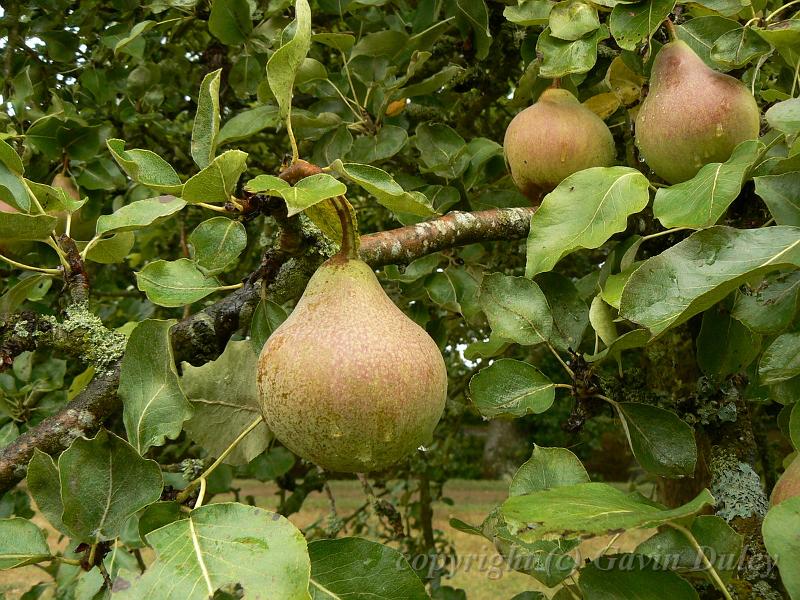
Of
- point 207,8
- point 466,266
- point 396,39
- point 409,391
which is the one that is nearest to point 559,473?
point 409,391

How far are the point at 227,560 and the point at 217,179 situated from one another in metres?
0.40

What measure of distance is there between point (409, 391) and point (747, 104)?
Result: 25.4 inches

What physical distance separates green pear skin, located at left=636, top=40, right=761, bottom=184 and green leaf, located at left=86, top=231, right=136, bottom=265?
80 cm

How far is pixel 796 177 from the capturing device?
85cm

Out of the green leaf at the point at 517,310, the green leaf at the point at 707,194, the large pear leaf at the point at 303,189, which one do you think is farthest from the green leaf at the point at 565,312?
the large pear leaf at the point at 303,189

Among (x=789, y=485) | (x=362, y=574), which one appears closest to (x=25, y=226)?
(x=362, y=574)

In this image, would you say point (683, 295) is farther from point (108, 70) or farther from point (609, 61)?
point (108, 70)

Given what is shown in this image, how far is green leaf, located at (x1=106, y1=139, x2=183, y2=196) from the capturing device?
84 cm

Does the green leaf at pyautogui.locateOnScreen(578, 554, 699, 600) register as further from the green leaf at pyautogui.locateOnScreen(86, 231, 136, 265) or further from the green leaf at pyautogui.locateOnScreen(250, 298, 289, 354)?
the green leaf at pyautogui.locateOnScreen(86, 231, 136, 265)

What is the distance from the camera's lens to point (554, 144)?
3.99 ft

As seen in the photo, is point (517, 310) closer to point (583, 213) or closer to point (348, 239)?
point (583, 213)

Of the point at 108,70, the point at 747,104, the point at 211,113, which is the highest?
the point at 211,113

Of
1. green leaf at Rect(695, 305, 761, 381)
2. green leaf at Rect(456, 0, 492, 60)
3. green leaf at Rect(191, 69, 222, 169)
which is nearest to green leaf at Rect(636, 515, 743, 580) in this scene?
green leaf at Rect(695, 305, 761, 381)

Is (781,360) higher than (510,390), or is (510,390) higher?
(781,360)
